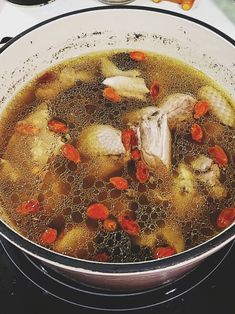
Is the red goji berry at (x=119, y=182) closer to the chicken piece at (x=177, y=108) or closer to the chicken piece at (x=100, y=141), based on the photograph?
the chicken piece at (x=100, y=141)

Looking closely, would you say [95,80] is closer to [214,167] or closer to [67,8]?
[214,167]

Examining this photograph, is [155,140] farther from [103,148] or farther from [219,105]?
[219,105]

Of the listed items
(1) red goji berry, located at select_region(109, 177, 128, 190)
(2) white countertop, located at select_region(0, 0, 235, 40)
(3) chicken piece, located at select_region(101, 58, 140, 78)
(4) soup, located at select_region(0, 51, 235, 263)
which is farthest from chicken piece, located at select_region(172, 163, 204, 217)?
(2) white countertop, located at select_region(0, 0, 235, 40)

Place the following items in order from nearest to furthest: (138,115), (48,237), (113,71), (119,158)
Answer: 1. (48,237)
2. (119,158)
3. (138,115)
4. (113,71)

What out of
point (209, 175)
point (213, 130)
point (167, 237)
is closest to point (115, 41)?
point (213, 130)

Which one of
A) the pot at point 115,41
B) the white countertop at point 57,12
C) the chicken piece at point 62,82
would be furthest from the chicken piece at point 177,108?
the white countertop at point 57,12

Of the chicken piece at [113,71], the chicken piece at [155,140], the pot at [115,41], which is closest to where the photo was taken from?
the chicken piece at [155,140]
